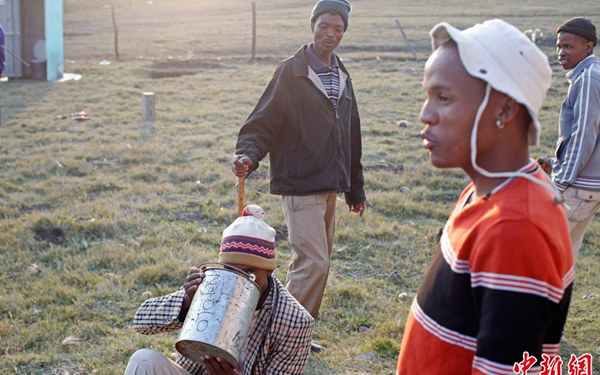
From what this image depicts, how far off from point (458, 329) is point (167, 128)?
10322 mm

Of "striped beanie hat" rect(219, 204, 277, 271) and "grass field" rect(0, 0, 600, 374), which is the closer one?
"striped beanie hat" rect(219, 204, 277, 271)

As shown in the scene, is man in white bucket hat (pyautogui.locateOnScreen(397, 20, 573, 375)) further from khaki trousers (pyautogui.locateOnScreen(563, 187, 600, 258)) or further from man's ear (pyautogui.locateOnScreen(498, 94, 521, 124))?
khaki trousers (pyautogui.locateOnScreen(563, 187, 600, 258))

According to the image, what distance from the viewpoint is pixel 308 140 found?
13.6ft

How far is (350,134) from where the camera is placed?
14.7 ft

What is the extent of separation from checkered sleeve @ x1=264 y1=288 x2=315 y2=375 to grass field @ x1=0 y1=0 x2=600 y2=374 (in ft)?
4.38

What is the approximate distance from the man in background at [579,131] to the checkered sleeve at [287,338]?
2.20 meters

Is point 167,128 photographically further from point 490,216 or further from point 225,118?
point 490,216

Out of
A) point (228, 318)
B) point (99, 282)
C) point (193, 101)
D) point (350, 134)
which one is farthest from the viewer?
point (193, 101)

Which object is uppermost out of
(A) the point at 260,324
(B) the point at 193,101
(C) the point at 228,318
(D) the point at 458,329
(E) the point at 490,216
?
(E) the point at 490,216

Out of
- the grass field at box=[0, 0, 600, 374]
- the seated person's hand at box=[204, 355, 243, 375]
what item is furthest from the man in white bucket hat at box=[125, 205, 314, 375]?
the grass field at box=[0, 0, 600, 374]

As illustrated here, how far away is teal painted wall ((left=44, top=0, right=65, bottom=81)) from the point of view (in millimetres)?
18438

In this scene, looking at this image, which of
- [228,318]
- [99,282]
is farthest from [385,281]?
[228,318]

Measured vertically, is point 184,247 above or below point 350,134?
below

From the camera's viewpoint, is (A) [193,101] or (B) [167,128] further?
(A) [193,101]
